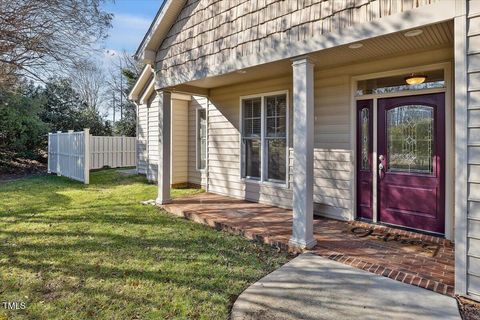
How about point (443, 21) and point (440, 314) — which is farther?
point (443, 21)

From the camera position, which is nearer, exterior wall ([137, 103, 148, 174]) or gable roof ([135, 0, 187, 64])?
gable roof ([135, 0, 187, 64])

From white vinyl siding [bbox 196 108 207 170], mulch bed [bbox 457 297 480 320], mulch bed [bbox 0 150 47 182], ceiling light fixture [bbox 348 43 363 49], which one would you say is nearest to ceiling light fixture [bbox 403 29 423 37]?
ceiling light fixture [bbox 348 43 363 49]

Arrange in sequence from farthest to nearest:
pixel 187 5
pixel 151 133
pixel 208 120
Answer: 1. pixel 151 133
2. pixel 208 120
3. pixel 187 5

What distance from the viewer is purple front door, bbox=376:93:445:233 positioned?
447 cm

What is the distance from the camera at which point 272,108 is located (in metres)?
6.61

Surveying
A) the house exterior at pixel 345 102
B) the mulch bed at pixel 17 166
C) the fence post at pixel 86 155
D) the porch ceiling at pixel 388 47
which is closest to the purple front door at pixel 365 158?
the house exterior at pixel 345 102

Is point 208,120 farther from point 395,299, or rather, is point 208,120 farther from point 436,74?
point 395,299

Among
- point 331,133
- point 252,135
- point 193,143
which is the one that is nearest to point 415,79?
point 331,133

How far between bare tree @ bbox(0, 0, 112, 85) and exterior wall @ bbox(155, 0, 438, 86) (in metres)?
1.84

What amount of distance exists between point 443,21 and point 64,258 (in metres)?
4.89

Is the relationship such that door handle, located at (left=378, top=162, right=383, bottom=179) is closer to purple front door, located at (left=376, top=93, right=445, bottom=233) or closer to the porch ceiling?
purple front door, located at (left=376, top=93, right=445, bottom=233)

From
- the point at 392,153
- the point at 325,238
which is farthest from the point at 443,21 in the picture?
the point at 325,238

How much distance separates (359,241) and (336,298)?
5.25ft

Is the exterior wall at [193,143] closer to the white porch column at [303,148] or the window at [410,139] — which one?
the white porch column at [303,148]
